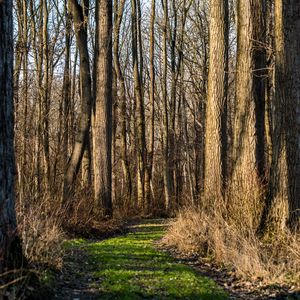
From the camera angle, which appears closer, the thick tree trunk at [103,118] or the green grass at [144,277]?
the green grass at [144,277]

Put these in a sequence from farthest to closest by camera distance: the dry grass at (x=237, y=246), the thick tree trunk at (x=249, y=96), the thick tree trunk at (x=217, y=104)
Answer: the thick tree trunk at (x=217, y=104)
the thick tree trunk at (x=249, y=96)
the dry grass at (x=237, y=246)

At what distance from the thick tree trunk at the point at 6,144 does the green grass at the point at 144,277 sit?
1.70 metres

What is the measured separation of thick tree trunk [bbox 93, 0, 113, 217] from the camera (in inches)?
633

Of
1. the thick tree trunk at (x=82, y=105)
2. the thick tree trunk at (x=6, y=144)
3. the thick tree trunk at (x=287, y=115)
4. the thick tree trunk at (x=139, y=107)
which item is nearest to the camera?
the thick tree trunk at (x=6, y=144)

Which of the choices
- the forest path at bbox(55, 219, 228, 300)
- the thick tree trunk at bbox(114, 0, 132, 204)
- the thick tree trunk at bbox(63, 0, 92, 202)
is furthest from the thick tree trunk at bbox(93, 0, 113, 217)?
the thick tree trunk at bbox(114, 0, 132, 204)

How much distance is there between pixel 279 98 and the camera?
978 centimetres

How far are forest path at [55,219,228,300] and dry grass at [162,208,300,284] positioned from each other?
28.6 inches

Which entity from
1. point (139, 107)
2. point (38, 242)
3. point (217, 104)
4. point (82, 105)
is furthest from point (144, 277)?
point (139, 107)

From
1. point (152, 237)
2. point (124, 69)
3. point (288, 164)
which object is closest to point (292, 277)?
point (288, 164)

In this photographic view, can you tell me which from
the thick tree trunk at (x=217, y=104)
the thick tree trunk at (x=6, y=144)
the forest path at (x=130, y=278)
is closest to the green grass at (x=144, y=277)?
the forest path at (x=130, y=278)

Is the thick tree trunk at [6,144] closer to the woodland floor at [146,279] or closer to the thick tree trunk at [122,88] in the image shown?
the woodland floor at [146,279]

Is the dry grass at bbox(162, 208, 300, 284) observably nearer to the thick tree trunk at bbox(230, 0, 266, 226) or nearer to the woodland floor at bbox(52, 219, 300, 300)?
the woodland floor at bbox(52, 219, 300, 300)

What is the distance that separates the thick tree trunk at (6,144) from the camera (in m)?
5.19

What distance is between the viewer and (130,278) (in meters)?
7.34
